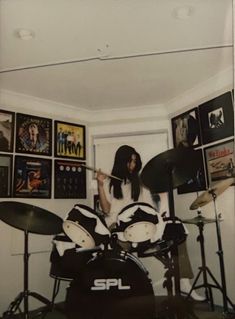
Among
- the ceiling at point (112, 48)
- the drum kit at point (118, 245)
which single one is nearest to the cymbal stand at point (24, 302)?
the drum kit at point (118, 245)

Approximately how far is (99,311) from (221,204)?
644mm

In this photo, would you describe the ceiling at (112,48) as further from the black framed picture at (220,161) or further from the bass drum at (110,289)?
the bass drum at (110,289)

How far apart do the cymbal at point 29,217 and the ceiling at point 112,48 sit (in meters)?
0.50

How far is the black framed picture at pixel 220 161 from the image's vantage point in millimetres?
1151

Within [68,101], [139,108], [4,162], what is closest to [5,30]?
[68,101]

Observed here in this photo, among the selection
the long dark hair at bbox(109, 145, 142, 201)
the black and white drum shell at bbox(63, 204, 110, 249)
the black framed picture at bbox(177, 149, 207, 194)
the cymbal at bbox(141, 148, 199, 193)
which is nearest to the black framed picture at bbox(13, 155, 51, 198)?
the black and white drum shell at bbox(63, 204, 110, 249)

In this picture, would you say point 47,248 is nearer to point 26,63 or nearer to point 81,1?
point 26,63

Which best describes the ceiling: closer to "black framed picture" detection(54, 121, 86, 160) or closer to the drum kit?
"black framed picture" detection(54, 121, 86, 160)

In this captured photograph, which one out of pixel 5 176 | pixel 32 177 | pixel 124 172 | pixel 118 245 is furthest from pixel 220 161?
pixel 5 176

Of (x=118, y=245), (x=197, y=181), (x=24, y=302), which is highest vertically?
(x=197, y=181)

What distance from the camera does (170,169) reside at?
4.05 ft

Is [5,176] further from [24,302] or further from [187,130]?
[187,130]

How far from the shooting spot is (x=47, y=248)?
3.84 feet

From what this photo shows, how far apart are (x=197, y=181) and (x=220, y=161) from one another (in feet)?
0.41
